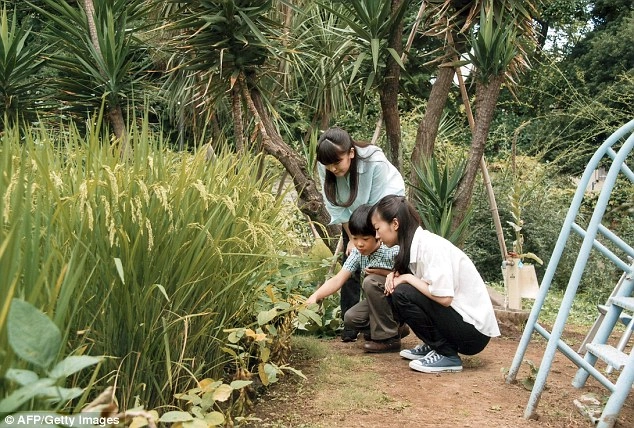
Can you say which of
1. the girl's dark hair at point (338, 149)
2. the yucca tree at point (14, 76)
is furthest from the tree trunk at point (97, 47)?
the girl's dark hair at point (338, 149)

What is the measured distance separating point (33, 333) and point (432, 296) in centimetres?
275

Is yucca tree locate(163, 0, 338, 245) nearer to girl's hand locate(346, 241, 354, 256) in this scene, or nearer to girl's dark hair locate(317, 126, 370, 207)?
girl's hand locate(346, 241, 354, 256)

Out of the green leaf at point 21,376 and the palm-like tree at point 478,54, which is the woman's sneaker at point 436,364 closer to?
the palm-like tree at point 478,54

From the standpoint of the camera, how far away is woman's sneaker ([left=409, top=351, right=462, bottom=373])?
12.9 feet

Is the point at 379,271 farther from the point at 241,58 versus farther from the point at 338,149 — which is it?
the point at 241,58

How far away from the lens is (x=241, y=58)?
19.2 feet

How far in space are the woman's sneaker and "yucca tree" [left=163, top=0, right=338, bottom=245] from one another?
1.91m

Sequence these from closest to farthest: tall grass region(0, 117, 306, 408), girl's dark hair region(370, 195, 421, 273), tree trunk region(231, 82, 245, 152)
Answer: tall grass region(0, 117, 306, 408) → girl's dark hair region(370, 195, 421, 273) → tree trunk region(231, 82, 245, 152)

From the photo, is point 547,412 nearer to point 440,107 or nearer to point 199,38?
point 440,107

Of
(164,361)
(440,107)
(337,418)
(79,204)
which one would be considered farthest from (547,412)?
(440,107)

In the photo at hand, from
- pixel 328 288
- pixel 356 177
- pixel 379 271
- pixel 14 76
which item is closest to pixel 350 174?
pixel 356 177

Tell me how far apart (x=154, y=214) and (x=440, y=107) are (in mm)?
3768

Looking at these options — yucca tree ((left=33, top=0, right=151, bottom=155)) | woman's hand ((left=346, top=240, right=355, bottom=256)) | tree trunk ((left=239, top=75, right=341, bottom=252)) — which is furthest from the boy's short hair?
yucca tree ((left=33, top=0, right=151, bottom=155))

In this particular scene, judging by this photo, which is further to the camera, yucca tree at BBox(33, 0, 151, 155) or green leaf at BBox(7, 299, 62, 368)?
yucca tree at BBox(33, 0, 151, 155)
